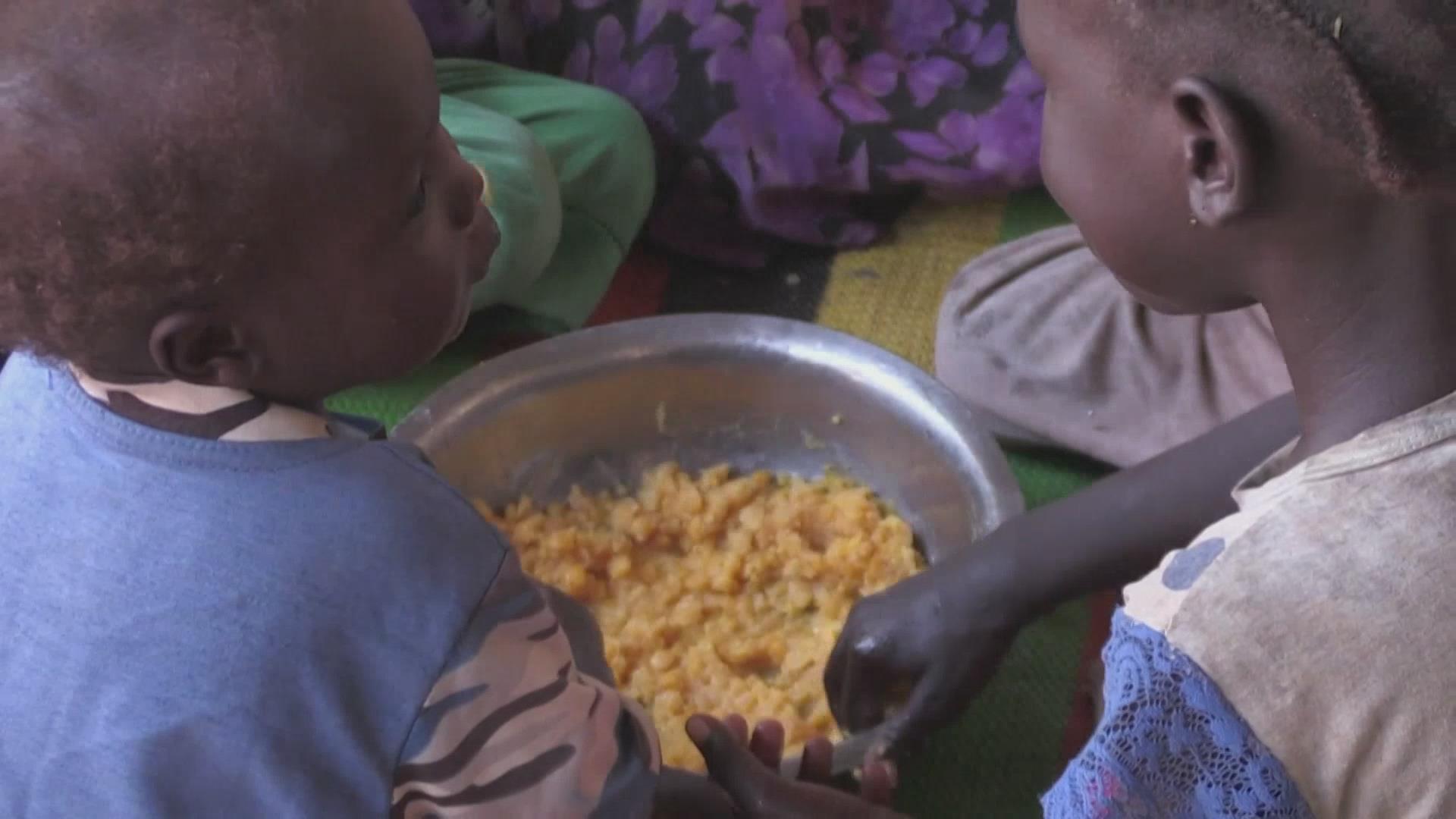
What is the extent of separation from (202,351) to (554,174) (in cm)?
96

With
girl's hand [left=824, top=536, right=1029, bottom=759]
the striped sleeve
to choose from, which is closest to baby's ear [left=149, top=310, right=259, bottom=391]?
the striped sleeve

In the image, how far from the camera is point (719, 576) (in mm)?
1275

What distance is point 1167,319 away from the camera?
143cm

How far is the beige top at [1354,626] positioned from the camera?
627 millimetres

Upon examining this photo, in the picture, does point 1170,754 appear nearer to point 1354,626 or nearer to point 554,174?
point 1354,626

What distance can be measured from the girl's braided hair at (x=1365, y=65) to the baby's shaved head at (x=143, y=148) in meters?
0.43

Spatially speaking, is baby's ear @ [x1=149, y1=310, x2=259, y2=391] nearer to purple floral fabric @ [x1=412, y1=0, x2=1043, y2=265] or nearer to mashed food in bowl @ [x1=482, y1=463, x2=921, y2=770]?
mashed food in bowl @ [x1=482, y1=463, x2=921, y2=770]

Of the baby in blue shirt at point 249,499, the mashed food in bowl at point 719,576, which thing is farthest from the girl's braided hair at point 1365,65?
the mashed food in bowl at point 719,576

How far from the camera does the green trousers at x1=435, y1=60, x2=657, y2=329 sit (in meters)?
1.51

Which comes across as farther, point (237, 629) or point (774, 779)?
point (774, 779)

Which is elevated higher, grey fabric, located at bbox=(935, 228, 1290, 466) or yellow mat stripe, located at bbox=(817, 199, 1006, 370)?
grey fabric, located at bbox=(935, 228, 1290, 466)

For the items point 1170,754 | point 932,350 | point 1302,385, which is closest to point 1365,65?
point 1302,385

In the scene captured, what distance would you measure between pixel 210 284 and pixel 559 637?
0.28 m

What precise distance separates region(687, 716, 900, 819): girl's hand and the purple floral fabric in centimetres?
85
